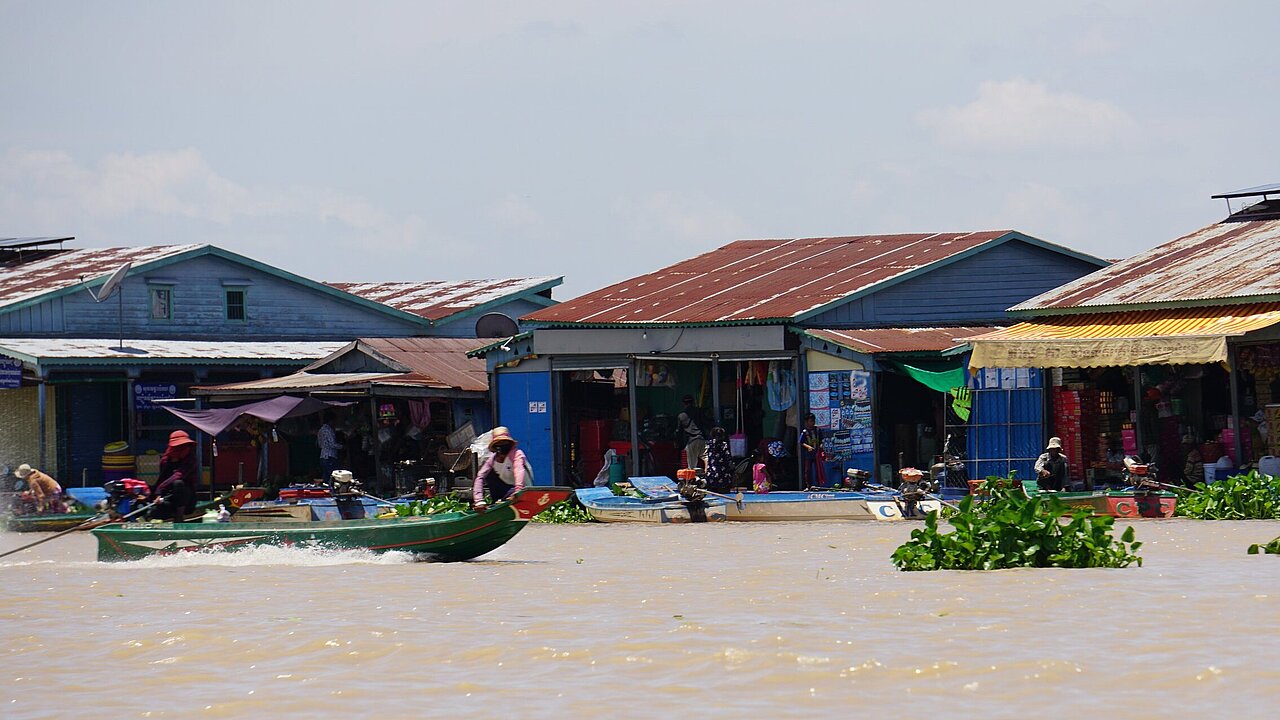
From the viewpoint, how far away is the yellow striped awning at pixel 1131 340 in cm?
2138

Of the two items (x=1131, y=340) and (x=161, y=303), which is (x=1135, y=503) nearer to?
(x=1131, y=340)

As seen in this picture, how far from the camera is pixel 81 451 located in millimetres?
32375

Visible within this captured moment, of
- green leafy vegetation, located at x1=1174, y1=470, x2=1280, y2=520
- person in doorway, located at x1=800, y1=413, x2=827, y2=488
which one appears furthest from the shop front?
person in doorway, located at x1=800, y1=413, x2=827, y2=488

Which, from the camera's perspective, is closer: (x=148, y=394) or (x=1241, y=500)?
(x=1241, y=500)

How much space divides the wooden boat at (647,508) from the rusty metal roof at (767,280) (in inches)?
132

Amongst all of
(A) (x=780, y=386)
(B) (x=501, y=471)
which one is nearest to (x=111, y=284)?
(A) (x=780, y=386)

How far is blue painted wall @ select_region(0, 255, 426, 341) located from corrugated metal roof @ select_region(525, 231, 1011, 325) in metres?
7.71

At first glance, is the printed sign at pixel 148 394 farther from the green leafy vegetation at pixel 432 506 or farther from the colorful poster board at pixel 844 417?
the colorful poster board at pixel 844 417

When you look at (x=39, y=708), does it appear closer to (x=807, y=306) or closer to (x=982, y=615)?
(x=982, y=615)

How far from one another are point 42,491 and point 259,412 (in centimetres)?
377

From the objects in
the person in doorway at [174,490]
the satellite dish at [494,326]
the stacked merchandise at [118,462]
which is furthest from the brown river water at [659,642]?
the satellite dish at [494,326]

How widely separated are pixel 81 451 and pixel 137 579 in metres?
16.4

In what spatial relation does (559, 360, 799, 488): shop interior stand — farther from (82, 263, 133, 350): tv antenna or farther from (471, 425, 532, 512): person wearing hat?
(471, 425, 532, 512): person wearing hat

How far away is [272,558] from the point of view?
1803 cm
